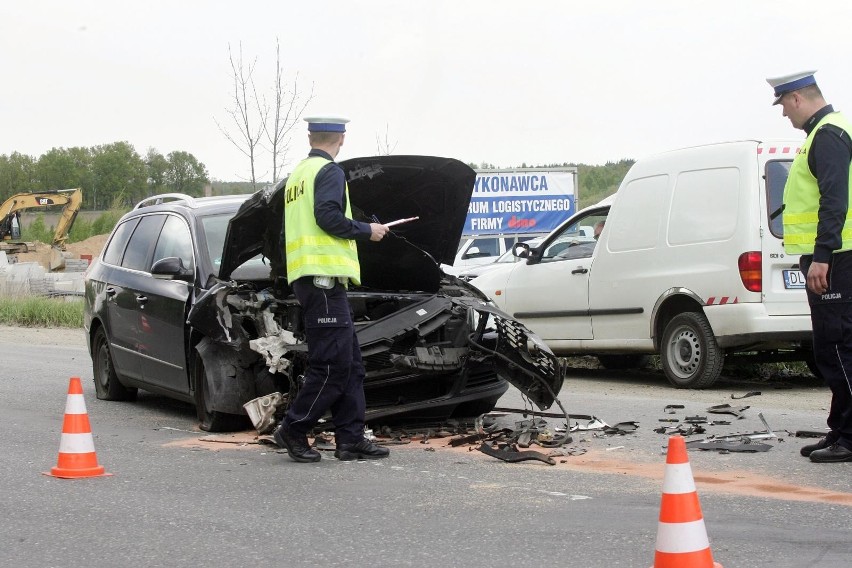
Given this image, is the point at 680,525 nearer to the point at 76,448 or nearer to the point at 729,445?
the point at 729,445

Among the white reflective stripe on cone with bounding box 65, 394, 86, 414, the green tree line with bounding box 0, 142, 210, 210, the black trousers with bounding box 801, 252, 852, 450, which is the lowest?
the white reflective stripe on cone with bounding box 65, 394, 86, 414

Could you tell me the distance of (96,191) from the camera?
66.3 m

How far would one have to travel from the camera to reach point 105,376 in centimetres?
1014

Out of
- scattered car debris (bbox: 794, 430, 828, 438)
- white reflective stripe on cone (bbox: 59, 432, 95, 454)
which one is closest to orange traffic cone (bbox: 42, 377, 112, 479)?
white reflective stripe on cone (bbox: 59, 432, 95, 454)

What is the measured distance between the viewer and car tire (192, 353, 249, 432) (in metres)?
7.79

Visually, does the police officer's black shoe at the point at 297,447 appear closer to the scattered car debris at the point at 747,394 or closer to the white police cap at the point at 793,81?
the white police cap at the point at 793,81

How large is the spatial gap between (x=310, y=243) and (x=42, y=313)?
61.3 feet

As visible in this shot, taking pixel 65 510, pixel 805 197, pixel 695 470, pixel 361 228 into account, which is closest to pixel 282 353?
pixel 361 228

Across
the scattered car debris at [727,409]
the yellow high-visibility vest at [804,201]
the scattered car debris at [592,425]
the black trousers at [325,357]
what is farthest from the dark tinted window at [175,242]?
the yellow high-visibility vest at [804,201]

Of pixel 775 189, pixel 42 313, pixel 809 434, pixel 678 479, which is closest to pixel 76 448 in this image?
pixel 678 479

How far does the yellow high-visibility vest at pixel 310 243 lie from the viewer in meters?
6.62

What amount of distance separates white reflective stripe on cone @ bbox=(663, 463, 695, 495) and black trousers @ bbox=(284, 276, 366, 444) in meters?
2.98

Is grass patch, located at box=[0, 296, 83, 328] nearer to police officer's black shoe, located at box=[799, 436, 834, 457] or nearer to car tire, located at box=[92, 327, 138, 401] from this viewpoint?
car tire, located at box=[92, 327, 138, 401]

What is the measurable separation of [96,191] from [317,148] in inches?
2450
